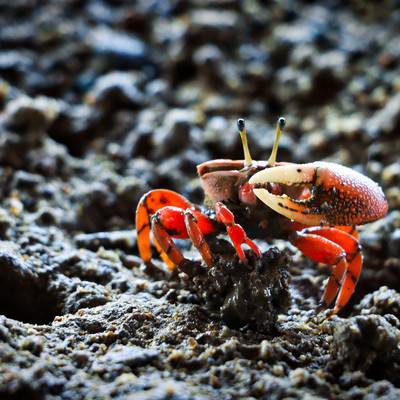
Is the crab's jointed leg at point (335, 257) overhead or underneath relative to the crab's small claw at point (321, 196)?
underneath

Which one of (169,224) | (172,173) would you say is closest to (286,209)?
(169,224)

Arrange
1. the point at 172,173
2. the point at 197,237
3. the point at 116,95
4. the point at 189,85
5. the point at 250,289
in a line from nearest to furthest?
the point at 250,289, the point at 197,237, the point at 172,173, the point at 116,95, the point at 189,85

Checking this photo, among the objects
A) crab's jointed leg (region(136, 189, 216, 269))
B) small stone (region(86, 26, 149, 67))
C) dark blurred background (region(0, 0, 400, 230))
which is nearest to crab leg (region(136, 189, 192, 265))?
crab's jointed leg (region(136, 189, 216, 269))

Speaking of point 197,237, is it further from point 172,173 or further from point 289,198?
point 172,173

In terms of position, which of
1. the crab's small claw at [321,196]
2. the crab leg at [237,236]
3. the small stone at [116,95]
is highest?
the small stone at [116,95]

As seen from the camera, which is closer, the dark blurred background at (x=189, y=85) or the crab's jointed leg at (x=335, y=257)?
the crab's jointed leg at (x=335, y=257)

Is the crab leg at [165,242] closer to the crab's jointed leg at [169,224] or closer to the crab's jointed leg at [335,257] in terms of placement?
the crab's jointed leg at [169,224]

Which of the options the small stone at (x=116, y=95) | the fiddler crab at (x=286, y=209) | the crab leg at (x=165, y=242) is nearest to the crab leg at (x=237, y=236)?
the fiddler crab at (x=286, y=209)
